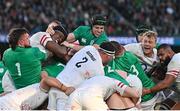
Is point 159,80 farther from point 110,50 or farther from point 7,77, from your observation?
point 7,77

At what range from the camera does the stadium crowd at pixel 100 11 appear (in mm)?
25297

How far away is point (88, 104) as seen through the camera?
24.3ft

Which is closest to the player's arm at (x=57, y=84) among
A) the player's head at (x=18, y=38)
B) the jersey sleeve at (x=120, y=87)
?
the jersey sleeve at (x=120, y=87)

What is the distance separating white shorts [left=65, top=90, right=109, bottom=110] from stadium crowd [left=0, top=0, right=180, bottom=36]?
16876 millimetres

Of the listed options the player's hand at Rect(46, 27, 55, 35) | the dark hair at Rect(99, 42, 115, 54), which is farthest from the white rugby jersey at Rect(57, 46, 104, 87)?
the player's hand at Rect(46, 27, 55, 35)

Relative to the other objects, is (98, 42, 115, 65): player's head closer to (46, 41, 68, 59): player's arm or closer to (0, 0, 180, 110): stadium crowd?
(0, 0, 180, 110): stadium crowd

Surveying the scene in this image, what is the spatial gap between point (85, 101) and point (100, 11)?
19.6 metres

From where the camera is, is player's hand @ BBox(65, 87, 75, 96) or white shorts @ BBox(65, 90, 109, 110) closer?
white shorts @ BBox(65, 90, 109, 110)

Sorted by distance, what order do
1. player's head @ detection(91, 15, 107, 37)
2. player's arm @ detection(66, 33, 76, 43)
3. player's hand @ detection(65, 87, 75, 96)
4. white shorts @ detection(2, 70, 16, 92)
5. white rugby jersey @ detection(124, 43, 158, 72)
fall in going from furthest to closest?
player's arm @ detection(66, 33, 76, 43)
player's head @ detection(91, 15, 107, 37)
white rugby jersey @ detection(124, 43, 158, 72)
white shorts @ detection(2, 70, 16, 92)
player's hand @ detection(65, 87, 75, 96)

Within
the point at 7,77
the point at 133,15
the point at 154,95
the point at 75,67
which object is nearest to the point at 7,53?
the point at 7,77

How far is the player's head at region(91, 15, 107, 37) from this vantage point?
9977mm

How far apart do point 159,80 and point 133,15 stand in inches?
692

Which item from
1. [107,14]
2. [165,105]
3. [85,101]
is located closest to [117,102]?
[85,101]

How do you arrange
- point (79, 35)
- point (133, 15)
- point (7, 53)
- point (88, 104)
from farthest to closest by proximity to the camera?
point (133, 15) → point (79, 35) → point (7, 53) → point (88, 104)
